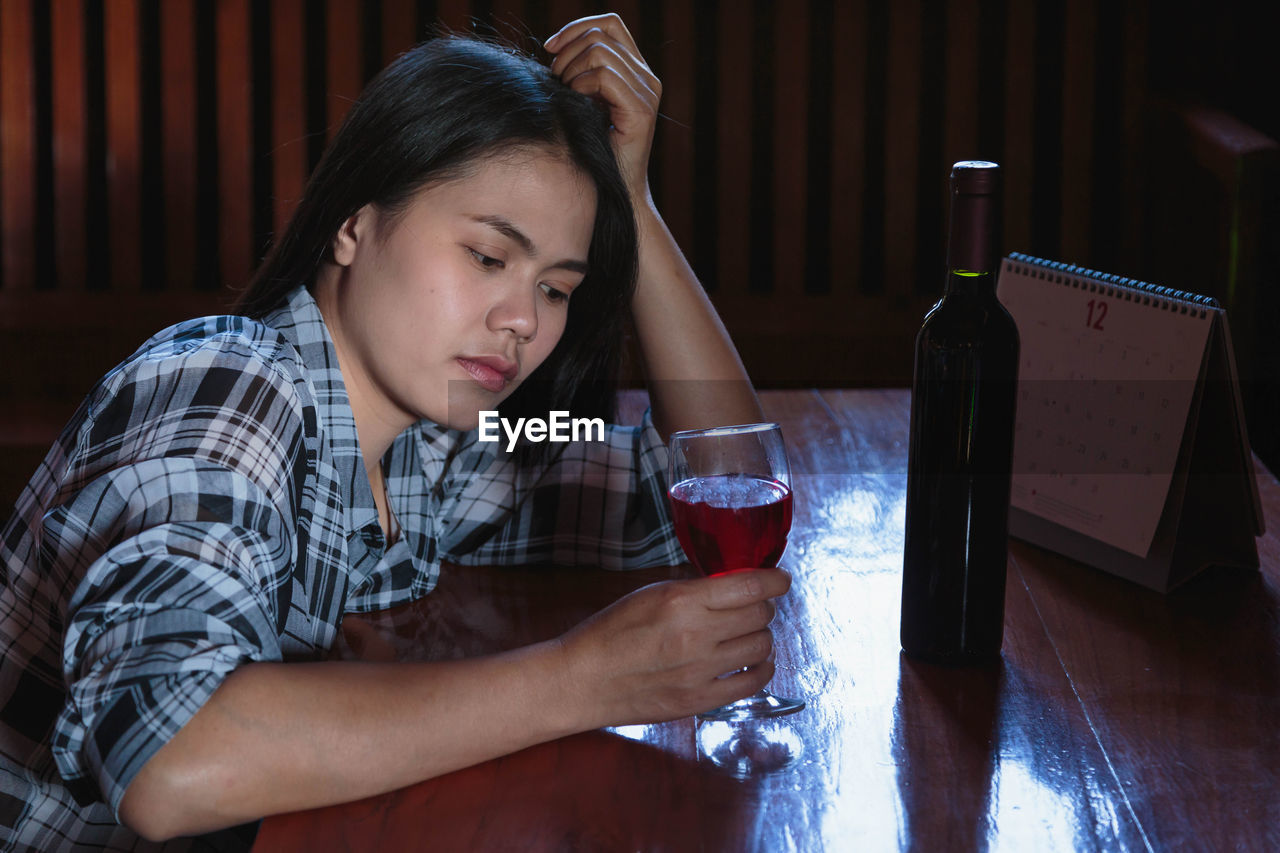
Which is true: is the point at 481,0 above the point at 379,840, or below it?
above

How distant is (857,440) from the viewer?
1548mm

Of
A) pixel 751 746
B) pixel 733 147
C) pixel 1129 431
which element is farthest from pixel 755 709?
pixel 733 147

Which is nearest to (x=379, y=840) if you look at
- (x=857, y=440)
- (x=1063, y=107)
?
(x=857, y=440)

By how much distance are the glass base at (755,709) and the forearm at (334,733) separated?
3.6 inches

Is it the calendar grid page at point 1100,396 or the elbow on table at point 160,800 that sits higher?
the calendar grid page at point 1100,396

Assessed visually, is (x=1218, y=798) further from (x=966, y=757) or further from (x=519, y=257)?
(x=519, y=257)

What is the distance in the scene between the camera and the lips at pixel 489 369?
3.74 feet

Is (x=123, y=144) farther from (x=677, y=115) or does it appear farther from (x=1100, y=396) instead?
(x=1100, y=396)

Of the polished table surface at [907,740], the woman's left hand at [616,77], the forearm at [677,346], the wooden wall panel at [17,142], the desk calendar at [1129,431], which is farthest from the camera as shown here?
the wooden wall panel at [17,142]

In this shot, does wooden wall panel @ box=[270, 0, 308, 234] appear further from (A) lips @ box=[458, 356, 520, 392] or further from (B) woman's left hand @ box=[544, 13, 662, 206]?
(A) lips @ box=[458, 356, 520, 392]

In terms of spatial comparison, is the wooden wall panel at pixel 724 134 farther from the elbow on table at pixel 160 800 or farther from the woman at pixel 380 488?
the elbow on table at pixel 160 800

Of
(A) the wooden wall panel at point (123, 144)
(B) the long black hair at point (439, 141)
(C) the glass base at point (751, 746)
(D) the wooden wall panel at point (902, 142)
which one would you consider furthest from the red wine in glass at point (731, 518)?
(A) the wooden wall panel at point (123, 144)

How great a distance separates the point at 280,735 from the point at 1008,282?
80 cm

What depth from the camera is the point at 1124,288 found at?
3.73 ft
